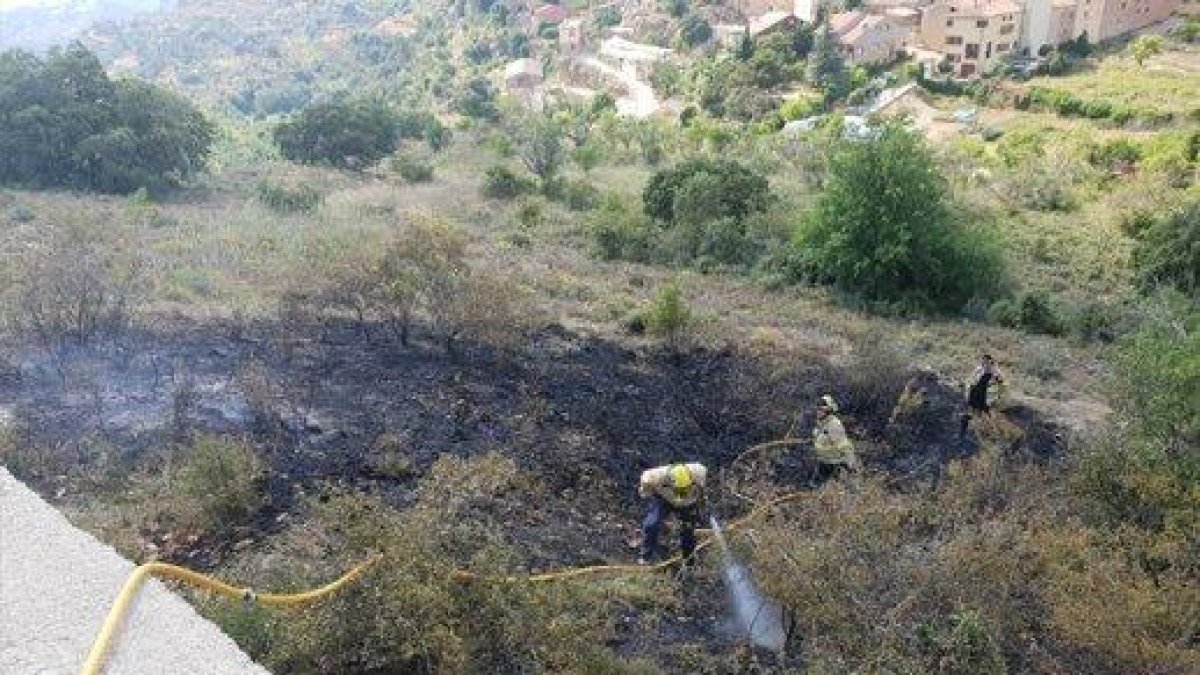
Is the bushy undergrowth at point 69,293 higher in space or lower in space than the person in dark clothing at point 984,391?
higher

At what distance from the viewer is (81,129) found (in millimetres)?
23234

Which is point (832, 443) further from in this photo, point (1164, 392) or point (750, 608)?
point (1164, 392)

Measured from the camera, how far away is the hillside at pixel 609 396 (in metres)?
5.68

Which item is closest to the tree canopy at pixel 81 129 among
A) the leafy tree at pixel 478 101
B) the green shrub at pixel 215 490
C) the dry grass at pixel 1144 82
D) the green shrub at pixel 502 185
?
the green shrub at pixel 502 185

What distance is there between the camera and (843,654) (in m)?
5.63

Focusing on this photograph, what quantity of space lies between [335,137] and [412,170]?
194 inches

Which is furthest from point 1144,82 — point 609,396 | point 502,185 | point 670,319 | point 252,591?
point 252,591

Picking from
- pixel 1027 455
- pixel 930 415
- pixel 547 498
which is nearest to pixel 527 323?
pixel 547 498

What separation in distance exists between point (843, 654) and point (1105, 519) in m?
3.00

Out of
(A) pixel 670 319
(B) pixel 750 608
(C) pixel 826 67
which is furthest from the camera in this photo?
(C) pixel 826 67

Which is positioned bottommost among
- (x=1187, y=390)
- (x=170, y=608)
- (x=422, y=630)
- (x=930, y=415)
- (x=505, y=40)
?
(x=505, y=40)

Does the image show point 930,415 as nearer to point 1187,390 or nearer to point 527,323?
point 1187,390

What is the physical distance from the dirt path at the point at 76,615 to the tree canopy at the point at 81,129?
20.7m

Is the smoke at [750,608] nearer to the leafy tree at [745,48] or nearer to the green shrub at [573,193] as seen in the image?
the green shrub at [573,193]
